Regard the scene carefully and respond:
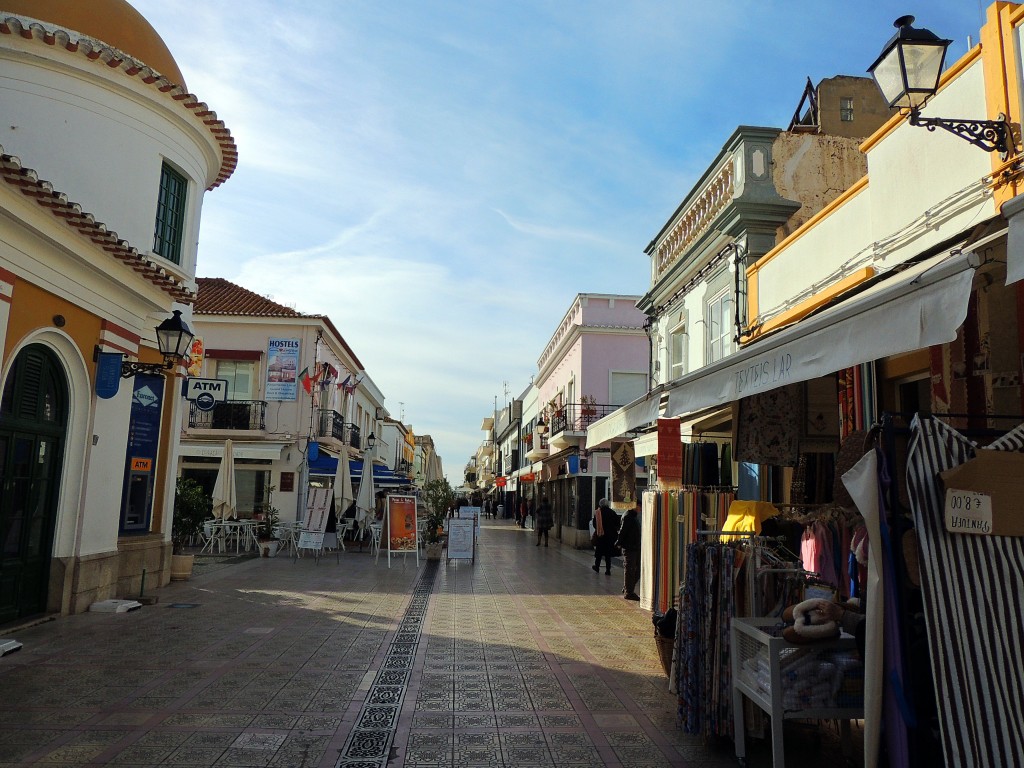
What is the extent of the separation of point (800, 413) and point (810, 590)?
3.16 meters

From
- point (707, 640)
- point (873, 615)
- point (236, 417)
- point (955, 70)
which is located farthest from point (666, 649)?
point (236, 417)

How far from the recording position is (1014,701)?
3066 millimetres

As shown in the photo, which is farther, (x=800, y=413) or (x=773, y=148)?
(x=773, y=148)

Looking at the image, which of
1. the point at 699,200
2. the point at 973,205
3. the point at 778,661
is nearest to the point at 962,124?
the point at 973,205

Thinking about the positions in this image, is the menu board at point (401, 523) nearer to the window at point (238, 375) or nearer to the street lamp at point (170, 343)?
the street lamp at point (170, 343)

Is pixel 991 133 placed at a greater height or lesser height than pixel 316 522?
greater

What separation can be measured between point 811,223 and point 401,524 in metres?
11.0

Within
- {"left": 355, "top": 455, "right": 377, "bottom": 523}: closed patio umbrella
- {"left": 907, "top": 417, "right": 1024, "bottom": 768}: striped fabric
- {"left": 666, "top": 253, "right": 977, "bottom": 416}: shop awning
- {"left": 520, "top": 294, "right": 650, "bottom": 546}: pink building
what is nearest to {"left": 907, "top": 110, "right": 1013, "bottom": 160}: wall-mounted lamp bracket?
{"left": 666, "top": 253, "right": 977, "bottom": 416}: shop awning

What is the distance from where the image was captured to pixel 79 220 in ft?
27.0

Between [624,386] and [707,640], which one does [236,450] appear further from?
[707,640]

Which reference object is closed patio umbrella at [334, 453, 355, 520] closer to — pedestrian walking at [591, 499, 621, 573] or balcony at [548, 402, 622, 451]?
pedestrian walking at [591, 499, 621, 573]

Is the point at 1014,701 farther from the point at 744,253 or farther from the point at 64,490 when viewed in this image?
the point at 64,490

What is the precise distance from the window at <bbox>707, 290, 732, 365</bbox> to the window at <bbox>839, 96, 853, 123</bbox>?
3.25 metres

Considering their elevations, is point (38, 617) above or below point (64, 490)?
below
